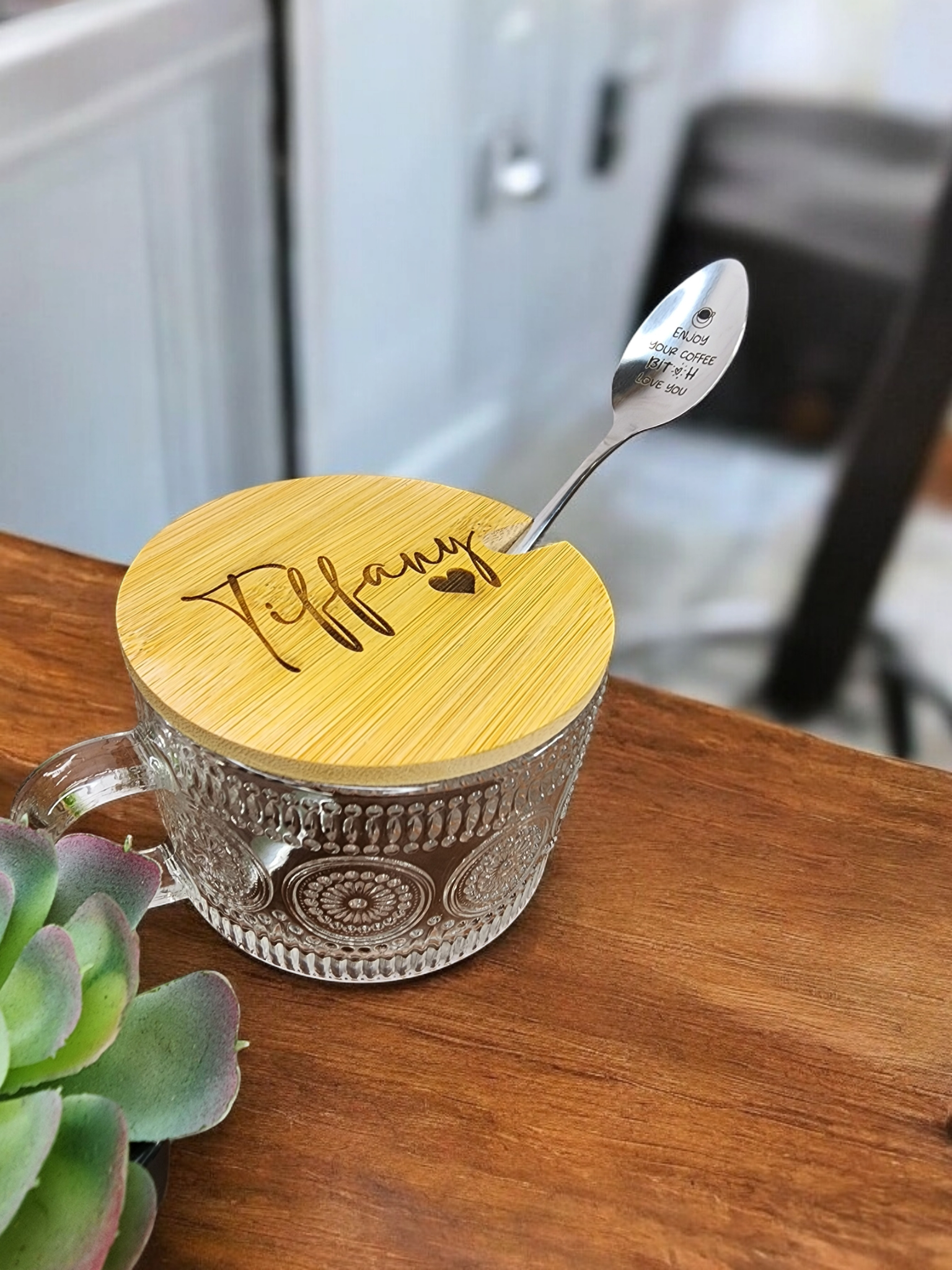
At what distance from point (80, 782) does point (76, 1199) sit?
118 millimetres

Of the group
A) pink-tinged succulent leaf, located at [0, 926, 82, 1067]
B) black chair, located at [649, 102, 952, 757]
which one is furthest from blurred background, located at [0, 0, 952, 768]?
pink-tinged succulent leaf, located at [0, 926, 82, 1067]

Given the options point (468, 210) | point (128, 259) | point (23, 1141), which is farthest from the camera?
point (468, 210)

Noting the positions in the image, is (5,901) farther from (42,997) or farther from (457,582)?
(457,582)

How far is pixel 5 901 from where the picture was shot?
28cm

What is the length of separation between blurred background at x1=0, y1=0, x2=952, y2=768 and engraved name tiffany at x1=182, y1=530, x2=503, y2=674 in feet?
2.01

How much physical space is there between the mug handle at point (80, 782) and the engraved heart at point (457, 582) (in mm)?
94

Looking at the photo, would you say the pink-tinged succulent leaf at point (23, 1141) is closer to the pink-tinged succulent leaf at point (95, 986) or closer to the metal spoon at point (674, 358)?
the pink-tinged succulent leaf at point (95, 986)

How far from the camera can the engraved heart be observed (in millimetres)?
343

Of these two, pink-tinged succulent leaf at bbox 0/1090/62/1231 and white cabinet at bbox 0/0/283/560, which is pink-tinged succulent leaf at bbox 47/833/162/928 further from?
white cabinet at bbox 0/0/283/560

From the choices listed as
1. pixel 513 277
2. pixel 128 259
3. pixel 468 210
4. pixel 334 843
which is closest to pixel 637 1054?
pixel 334 843

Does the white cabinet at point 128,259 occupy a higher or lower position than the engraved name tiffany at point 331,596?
lower

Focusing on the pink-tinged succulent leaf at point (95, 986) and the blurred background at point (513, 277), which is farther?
the blurred background at point (513, 277)

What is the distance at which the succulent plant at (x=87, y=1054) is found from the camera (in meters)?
0.25

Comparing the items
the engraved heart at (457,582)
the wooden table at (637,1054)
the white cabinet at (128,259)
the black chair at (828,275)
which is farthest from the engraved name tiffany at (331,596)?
the black chair at (828,275)
